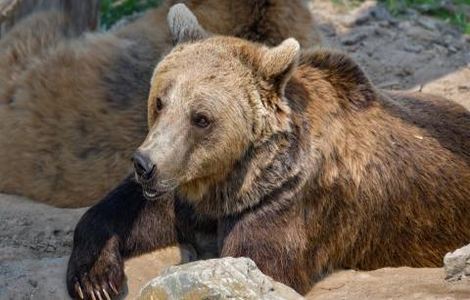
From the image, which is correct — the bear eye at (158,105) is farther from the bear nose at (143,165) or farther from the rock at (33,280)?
the rock at (33,280)

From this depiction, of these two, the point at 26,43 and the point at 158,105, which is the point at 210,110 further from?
the point at 26,43

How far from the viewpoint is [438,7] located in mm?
9883

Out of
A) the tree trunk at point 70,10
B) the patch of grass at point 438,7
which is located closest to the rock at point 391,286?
the tree trunk at point 70,10

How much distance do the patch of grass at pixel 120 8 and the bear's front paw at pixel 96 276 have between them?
4.83 m

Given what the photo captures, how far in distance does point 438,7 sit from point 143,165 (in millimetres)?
5736

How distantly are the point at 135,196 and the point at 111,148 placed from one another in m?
1.05

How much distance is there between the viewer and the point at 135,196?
5.66 meters

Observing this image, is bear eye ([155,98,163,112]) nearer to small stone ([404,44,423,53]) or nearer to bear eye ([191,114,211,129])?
bear eye ([191,114,211,129])

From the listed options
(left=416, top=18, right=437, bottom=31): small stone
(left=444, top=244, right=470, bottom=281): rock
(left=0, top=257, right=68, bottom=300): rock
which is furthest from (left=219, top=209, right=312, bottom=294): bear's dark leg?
(left=416, top=18, right=437, bottom=31): small stone

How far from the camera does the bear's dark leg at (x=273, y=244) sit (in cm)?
515

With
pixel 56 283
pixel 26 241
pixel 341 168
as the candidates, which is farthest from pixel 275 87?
pixel 26 241

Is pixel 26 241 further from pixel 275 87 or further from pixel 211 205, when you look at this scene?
pixel 275 87

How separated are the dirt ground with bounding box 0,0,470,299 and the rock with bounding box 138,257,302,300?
75 centimetres

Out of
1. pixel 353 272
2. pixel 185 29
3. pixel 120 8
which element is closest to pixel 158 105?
pixel 185 29
